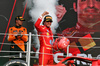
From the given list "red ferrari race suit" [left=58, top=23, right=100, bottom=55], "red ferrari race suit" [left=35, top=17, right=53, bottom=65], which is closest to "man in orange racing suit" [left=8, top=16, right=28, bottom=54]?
"red ferrari race suit" [left=35, top=17, right=53, bottom=65]

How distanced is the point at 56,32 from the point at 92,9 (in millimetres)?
1447

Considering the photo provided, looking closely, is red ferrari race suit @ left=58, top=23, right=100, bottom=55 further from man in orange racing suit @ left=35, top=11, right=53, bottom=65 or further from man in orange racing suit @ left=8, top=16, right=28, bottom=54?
man in orange racing suit @ left=8, top=16, right=28, bottom=54

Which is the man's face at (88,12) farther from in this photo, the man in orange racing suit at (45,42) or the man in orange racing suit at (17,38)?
the man in orange racing suit at (17,38)

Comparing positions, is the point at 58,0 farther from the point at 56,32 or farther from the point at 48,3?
the point at 56,32

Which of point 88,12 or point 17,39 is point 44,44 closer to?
point 17,39

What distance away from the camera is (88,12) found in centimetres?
831

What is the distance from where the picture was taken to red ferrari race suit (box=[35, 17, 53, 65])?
6.76m

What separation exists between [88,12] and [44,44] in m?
2.26

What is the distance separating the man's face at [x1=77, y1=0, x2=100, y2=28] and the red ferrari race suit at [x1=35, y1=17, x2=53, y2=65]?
1709mm

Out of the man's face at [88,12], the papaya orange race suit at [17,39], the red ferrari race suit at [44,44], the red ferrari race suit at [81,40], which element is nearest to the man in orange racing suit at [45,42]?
the red ferrari race suit at [44,44]

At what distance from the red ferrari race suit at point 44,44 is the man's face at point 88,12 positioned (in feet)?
5.61

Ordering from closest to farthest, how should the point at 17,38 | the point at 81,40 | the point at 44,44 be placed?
the point at 44,44, the point at 17,38, the point at 81,40

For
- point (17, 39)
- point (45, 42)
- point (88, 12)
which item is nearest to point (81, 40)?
point (88, 12)

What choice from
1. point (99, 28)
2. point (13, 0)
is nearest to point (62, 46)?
point (99, 28)
